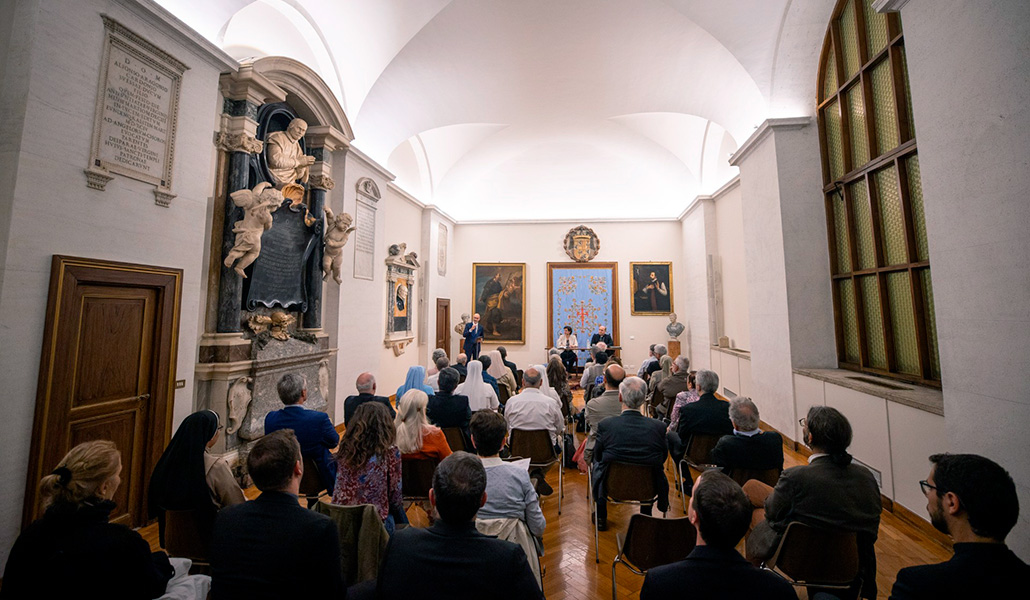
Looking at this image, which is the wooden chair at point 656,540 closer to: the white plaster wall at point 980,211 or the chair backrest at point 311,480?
the white plaster wall at point 980,211

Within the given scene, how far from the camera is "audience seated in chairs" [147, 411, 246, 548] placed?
2.01 meters

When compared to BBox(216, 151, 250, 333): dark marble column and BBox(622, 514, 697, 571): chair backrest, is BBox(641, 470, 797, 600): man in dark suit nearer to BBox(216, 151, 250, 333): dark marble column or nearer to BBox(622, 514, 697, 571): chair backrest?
BBox(622, 514, 697, 571): chair backrest

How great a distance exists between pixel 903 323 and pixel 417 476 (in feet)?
16.2

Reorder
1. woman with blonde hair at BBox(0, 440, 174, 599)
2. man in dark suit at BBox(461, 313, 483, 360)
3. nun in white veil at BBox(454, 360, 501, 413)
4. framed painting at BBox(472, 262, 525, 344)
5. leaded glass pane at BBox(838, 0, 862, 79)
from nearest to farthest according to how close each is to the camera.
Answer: woman with blonde hair at BBox(0, 440, 174, 599) < nun in white veil at BBox(454, 360, 501, 413) < leaded glass pane at BBox(838, 0, 862, 79) < man in dark suit at BBox(461, 313, 483, 360) < framed painting at BBox(472, 262, 525, 344)

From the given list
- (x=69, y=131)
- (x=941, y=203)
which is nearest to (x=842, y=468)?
(x=941, y=203)

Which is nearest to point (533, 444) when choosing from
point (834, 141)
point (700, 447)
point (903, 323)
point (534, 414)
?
point (534, 414)

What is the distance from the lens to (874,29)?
4.45 m

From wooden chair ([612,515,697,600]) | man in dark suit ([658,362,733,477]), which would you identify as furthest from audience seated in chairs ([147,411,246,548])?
man in dark suit ([658,362,733,477])

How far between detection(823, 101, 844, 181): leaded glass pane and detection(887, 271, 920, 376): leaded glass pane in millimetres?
1531

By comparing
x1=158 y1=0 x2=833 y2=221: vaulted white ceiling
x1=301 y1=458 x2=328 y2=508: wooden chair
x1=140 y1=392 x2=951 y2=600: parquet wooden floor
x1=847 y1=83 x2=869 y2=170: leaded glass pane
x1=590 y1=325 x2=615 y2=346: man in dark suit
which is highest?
x1=158 y1=0 x2=833 y2=221: vaulted white ceiling

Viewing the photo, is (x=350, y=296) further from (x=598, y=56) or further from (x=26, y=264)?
(x=598, y=56)

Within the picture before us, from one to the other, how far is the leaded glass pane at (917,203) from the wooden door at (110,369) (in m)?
6.86

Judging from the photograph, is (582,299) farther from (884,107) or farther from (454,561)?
(454,561)

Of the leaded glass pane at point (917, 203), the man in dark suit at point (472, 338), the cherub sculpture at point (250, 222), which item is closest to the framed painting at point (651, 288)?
the man in dark suit at point (472, 338)
